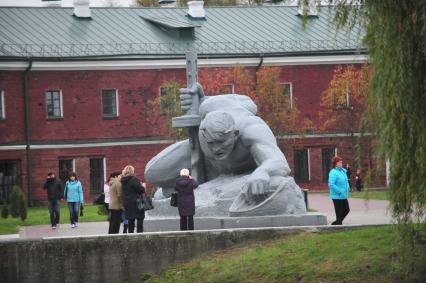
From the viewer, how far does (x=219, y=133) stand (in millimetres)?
23344

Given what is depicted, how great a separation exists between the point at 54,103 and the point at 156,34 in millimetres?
6201

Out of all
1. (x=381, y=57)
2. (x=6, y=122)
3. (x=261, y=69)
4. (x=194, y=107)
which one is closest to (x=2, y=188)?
(x=6, y=122)

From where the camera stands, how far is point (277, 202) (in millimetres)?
22891

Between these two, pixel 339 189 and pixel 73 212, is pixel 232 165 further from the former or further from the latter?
pixel 73 212

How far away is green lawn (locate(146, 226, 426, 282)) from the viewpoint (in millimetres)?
18766

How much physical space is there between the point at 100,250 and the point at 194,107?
13.6 feet

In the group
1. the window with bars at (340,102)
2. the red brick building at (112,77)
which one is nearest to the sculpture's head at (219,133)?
the red brick building at (112,77)

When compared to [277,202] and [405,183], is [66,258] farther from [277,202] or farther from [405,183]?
[405,183]

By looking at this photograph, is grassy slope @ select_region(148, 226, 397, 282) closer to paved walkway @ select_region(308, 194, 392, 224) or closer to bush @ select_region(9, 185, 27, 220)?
paved walkway @ select_region(308, 194, 392, 224)

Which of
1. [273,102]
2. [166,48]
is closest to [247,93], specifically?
[273,102]

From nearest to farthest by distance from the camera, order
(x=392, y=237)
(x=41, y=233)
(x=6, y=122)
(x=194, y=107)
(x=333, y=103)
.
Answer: (x=392, y=237)
(x=194, y=107)
(x=41, y=233)
(x=6, y=122)
(x=333, y=103)

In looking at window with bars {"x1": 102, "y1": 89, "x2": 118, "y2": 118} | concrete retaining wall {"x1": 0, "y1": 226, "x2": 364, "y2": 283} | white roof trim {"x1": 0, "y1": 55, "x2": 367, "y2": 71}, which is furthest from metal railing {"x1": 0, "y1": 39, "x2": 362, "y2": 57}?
concrete retaining wall {"x1": 0, "y1": 226, "x2": 364, "y2": 283}

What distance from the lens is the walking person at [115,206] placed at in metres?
25.7

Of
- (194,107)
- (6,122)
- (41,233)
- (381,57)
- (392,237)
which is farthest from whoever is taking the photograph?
(6,122)
